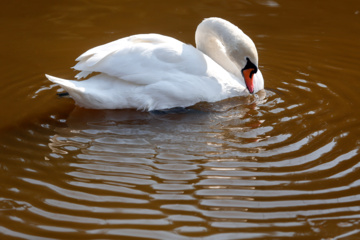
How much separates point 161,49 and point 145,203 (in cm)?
201

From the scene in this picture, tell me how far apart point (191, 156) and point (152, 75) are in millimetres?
1140

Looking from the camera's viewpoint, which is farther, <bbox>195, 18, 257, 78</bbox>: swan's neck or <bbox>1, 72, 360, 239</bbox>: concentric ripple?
<bbox>195, 18, 257, 78</bbox>: swan's neck

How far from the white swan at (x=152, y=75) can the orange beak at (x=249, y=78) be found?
1cm

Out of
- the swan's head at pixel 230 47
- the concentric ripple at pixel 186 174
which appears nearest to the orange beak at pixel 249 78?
the swan's head at pixel 230 47

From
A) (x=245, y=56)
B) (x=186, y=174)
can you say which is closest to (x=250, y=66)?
(x=245, y=56)

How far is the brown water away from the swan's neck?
44 cm

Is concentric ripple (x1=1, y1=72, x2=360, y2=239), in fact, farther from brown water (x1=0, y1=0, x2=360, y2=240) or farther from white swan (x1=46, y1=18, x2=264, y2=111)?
white swan (x1=46, y1=18, x2=264, y2=111)

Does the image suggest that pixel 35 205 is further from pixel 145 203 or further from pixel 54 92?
pixel 54 92

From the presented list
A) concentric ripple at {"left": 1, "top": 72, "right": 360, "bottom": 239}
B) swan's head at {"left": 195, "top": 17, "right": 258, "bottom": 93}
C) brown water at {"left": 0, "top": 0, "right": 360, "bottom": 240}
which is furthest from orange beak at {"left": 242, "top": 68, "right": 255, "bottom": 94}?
concentric ripple at {"left": 1, "top": 72, "right": 360, "bottom": 239}

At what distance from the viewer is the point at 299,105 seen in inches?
216

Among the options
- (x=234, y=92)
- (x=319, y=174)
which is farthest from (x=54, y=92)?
(x=319, y=174)

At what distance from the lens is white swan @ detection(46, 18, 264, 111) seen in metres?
5.23

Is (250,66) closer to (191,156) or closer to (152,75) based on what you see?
(152,75)

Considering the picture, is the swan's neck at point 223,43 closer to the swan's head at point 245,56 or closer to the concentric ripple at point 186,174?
the swan's head at point 245,56
